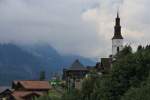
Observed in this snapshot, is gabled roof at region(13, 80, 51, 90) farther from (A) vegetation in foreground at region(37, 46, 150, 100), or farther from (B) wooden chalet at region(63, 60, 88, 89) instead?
(A) vegetation in foreground at region(37, 46, 150, 100)

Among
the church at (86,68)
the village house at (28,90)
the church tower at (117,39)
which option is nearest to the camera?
the church at (86,68)

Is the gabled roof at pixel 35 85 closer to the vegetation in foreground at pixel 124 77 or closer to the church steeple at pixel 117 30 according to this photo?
the church steeple at pixel 117 30

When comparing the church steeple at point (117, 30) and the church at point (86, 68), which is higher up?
the church steeple at point (117, 30)

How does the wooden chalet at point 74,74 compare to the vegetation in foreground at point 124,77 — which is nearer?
the vegetation in foreground at point 124,77

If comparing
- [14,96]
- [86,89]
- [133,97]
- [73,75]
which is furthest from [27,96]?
[133,97]

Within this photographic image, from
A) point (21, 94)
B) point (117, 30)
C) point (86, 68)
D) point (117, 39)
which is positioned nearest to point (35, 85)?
point (21, 94)

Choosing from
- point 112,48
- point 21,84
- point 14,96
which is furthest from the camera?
point 112,48

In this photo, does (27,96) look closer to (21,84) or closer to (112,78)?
(21,84)

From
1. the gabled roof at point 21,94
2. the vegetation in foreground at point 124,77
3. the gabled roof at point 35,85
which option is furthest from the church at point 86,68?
the vegetation in foreground at point 124,77

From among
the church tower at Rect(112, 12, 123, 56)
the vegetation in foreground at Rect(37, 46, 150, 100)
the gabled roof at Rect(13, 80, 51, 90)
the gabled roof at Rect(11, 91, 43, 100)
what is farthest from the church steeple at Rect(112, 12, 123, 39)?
the vegetation in foreground at Rect(37, 46, 150, 100)

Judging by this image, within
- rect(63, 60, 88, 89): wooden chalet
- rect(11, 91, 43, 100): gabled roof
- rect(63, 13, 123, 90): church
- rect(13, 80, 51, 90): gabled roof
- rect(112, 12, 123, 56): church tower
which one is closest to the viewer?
rect(63, 13, 123, 90): church

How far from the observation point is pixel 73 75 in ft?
521

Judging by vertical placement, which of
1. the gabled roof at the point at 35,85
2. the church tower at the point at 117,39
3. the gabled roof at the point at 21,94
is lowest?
the gabled roof at the point at 21,94

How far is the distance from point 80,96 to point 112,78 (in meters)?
9.42
